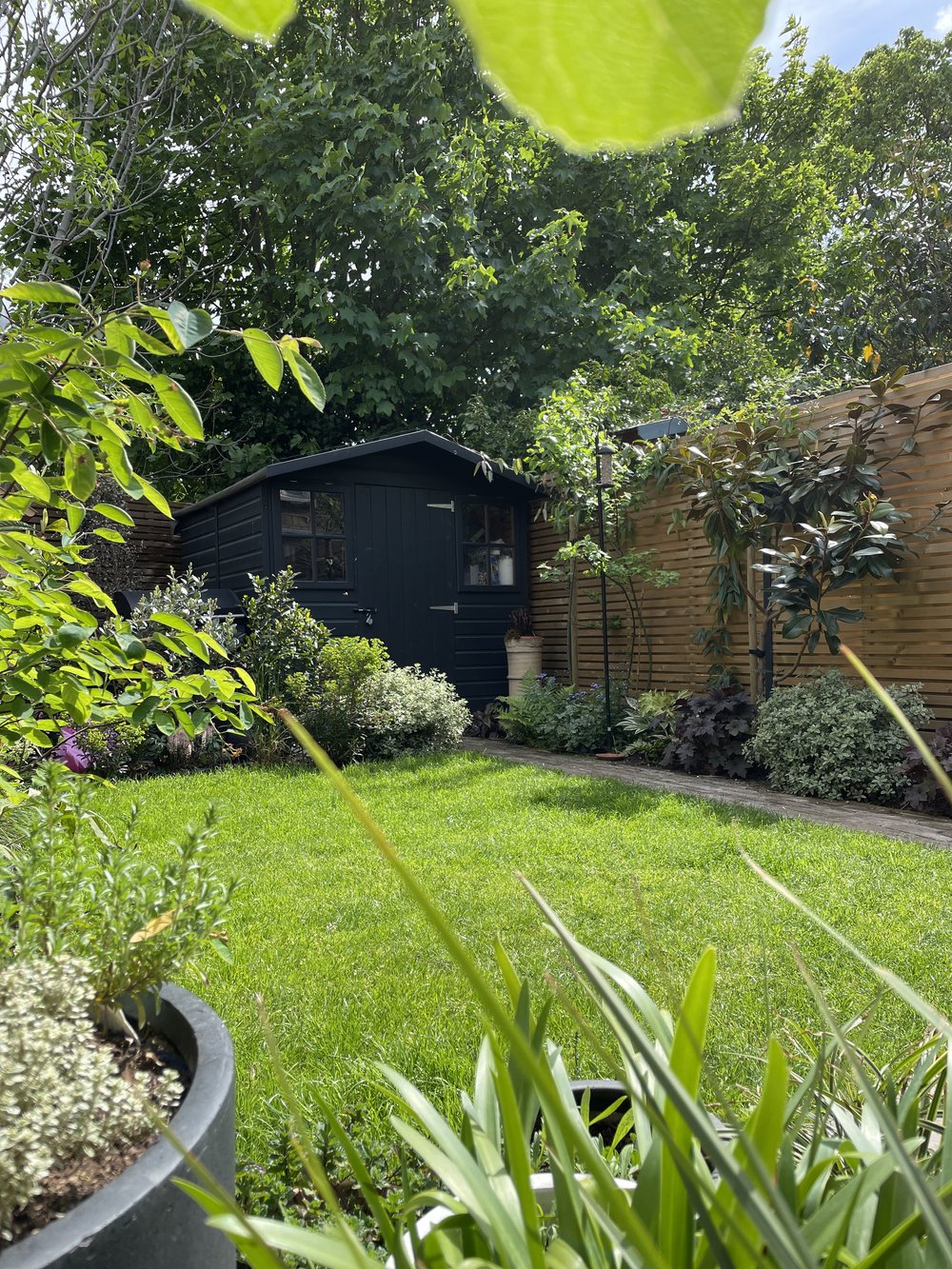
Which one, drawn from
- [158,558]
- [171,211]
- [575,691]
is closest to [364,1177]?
[575,691]

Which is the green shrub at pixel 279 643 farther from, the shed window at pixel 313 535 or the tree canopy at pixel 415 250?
the tree canopy at pixel 415 250

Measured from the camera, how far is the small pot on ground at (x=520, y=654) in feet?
31.2

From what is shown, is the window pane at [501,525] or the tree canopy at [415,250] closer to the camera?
the window pane at [501,525]

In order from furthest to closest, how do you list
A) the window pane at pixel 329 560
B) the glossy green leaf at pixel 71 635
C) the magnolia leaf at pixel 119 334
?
the window pane at pixel 329 560 < the glossy green leaf at pixel 71 635 < the magnolia leaf at pixel 119 334

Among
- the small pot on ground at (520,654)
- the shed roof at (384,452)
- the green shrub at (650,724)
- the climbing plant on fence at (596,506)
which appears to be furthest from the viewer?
the small pot on ground at (520,654)

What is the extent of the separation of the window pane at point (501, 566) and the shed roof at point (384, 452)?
0.69 m

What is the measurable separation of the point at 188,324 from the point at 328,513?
7.85 metres

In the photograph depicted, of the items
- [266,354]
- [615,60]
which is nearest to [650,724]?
[266,354]

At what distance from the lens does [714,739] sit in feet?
20.7

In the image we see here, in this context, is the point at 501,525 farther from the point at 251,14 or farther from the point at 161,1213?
the point at 251,14

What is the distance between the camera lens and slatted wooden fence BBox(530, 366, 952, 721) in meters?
5.83

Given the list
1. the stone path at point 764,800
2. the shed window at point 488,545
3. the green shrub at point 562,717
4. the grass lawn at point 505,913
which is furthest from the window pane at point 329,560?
the grass lawn at point 505,913

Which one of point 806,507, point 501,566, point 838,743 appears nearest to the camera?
point 838,743

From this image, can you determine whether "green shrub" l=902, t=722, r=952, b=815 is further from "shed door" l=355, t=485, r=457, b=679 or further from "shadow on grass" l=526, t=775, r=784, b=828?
"shed door" l=355, t=485, r=457, b=679
